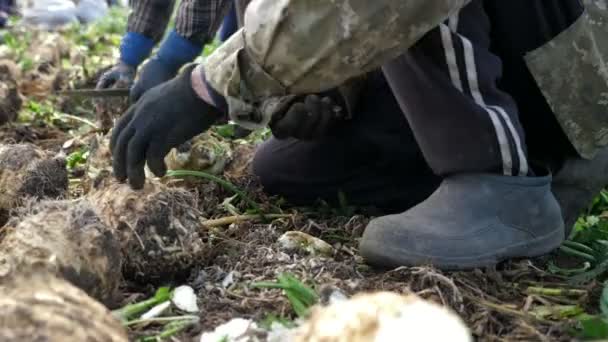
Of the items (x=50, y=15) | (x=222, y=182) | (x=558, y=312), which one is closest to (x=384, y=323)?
(x=558, y=312)

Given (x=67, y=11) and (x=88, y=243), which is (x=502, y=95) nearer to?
(x=88, y=243)

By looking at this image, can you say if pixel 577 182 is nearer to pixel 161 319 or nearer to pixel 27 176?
pixel 161 319

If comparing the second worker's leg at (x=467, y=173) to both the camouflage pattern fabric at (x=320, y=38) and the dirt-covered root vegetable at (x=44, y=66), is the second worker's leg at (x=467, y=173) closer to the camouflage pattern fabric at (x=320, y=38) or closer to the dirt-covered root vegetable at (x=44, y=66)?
the camouflage pattern fabric at (x=320, y=38)

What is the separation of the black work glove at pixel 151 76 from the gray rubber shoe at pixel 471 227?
144 centimetres

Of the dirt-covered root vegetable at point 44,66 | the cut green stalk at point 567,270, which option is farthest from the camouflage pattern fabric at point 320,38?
the dirt-covered root vegetable at point 44,66

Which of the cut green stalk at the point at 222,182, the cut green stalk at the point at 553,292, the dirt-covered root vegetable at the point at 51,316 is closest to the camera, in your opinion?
the dirt-covered root vegetable at the point at 51,316

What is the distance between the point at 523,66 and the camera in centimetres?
229

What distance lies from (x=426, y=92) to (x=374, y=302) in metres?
1.03

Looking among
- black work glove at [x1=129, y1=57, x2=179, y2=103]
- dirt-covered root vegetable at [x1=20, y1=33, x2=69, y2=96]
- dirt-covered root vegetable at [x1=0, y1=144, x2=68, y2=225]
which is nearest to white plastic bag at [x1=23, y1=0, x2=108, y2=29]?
dirt-covered root vegetable at [x1=20, y1=33, x2=69, y2=96]

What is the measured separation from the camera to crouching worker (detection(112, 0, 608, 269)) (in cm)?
186

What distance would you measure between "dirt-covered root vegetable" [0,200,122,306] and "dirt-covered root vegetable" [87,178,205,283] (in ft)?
0.47

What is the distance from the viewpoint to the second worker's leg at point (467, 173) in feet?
6.61

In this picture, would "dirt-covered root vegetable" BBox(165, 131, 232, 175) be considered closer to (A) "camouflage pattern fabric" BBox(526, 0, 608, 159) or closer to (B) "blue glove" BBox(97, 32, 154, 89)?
(B) "blue glove" BBox(97, 32, 154, 89)

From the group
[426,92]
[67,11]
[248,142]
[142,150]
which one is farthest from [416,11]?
[67,11]
